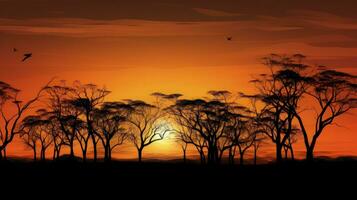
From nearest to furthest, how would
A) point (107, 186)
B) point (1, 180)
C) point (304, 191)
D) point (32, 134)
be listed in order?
point (304, 191) → point (107, 186) → point (1, 180) → point (32, 134)

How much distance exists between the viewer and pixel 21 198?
41.2 meters

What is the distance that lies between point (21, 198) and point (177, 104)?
215ft

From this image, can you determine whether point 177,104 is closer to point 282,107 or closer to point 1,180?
point 282,107

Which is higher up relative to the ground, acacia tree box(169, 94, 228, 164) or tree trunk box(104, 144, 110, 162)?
acacia tree box(169, 94, 228, 164)

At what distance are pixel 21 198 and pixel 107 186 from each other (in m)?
12.3

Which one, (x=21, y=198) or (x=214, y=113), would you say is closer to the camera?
(x=21, y=198)

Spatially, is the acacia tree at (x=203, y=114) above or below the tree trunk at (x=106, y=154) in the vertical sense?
above

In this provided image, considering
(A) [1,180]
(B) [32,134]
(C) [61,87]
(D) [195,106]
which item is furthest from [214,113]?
(A) [1,180]

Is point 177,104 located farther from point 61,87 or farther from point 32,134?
point 32,134

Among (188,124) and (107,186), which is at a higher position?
(188,124)

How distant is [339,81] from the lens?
7869cm

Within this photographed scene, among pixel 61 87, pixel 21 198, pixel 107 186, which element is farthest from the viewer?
pixel 61 87

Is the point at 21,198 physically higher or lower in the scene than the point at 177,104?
lower

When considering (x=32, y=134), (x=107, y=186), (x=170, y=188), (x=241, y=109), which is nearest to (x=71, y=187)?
(x=107, y=186)
